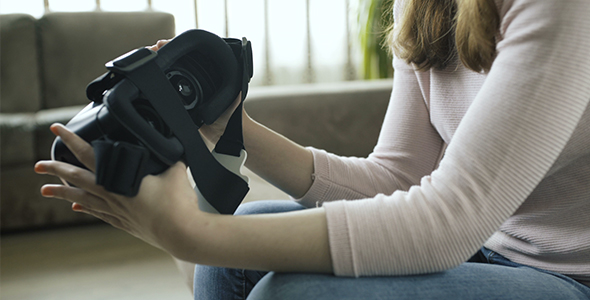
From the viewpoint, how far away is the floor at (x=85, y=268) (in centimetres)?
127

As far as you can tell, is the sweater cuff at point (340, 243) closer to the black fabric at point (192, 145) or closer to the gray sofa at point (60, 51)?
the black fabric at point (192, 145)

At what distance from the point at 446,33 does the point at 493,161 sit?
28cm

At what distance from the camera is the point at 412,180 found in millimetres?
757

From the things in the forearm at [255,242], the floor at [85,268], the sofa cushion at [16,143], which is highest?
the forearm at [255,242]

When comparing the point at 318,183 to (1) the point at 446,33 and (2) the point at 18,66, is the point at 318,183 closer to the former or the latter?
(1) the point at 446,33

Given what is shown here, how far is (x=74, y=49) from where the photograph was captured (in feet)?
6.82

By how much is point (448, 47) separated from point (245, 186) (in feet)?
1.17

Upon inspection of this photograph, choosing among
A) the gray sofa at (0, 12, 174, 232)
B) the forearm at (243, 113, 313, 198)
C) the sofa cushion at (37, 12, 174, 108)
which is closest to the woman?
the forearm at (243, 113, 313, 198)

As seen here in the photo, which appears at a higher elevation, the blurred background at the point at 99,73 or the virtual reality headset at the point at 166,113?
the virtual reality headset at the point at 166,113

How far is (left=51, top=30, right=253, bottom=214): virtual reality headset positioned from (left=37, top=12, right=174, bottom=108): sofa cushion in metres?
1.72

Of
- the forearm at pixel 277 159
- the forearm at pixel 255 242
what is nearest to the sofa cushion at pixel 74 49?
the forearm at pixel 277 159

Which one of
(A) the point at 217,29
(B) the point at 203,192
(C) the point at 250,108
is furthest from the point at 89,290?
(A) the point at 217,29

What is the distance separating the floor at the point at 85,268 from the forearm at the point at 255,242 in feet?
2.83

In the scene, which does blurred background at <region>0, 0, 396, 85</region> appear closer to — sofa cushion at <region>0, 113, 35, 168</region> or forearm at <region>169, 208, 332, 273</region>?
sofa cushion at <region>0, 113, 35, 168</region>
